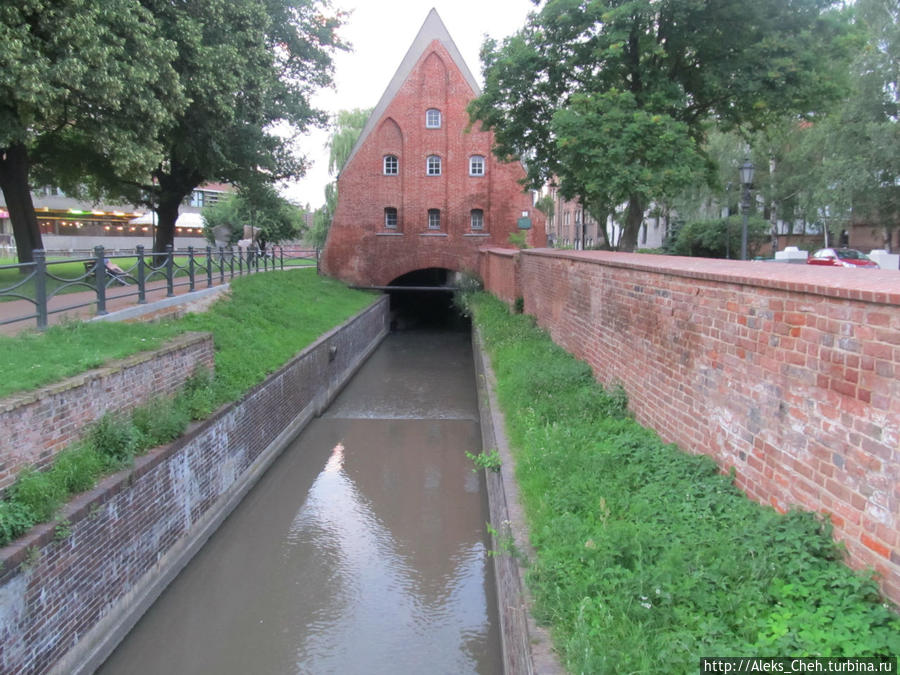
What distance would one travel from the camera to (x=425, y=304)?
3262 centimetres

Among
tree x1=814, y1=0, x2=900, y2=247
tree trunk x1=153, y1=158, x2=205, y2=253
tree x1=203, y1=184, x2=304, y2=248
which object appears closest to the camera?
tree trunk x1=153, y1=158, x2=205, y2=253

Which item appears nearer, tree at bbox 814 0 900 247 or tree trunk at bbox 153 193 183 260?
tree trunk at bbox 153 193 183 260

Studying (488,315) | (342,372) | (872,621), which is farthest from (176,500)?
(488,315)

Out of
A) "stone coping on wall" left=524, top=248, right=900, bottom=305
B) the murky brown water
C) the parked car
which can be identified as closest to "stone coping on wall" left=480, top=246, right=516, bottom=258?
the murky brown water

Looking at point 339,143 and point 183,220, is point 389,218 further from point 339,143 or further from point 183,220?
point 183,220

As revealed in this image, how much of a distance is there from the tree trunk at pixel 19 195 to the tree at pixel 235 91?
2.52 meters

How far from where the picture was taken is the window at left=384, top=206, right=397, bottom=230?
26500 millimetres

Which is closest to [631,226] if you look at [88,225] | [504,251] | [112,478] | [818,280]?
[504,251]

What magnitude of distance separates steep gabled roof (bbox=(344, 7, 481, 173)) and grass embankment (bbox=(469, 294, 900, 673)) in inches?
916

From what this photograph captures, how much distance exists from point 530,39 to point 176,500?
12.4 meters

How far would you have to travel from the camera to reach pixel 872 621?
2730 millimetres

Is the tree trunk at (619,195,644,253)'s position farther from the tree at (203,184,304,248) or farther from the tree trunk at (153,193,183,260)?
the tree at (203,184,304,248)

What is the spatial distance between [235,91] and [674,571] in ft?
40.3

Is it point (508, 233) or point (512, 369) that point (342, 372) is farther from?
point (508, 233)
